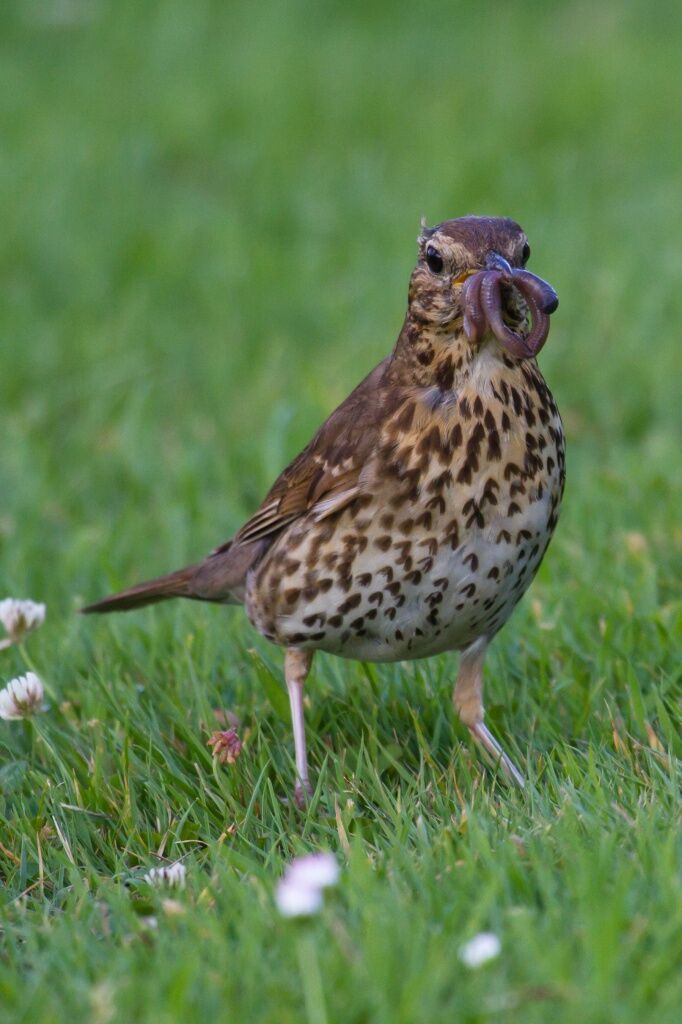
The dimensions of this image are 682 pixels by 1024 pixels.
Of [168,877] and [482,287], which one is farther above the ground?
[482,287]

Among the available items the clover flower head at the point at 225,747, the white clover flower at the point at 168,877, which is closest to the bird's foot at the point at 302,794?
the clover flower head at the point at 225,747

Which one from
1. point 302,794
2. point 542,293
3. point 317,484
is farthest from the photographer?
point 317,484

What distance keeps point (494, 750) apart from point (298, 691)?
596mm

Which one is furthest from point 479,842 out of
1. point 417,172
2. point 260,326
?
point 417,172

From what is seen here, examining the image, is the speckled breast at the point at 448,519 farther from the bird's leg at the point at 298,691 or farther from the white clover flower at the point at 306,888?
the white clover flower at the point at 306,888

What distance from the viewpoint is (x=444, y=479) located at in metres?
3.98

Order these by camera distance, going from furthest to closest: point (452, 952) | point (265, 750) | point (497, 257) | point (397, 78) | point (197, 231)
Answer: point (397, 78), point (197, 231), point (265, 750), point (497, 257), point (452, 952)

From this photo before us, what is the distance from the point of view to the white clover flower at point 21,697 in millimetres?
4223

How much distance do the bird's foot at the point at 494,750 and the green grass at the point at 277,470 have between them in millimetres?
59

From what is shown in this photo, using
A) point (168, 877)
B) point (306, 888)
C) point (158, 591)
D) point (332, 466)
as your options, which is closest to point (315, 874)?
point (306, 888)

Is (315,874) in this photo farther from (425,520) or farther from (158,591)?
(158,591)

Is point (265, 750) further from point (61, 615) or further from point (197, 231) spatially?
point (197, 231)

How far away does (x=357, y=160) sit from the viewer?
10.5 meters

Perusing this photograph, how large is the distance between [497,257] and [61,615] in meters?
2.42
